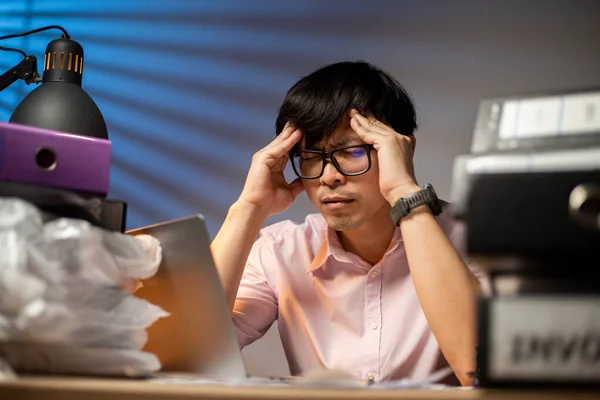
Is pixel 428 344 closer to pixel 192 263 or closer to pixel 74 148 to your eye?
pixel 192 263

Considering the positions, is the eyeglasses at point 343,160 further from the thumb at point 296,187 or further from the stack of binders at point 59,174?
the stack of binders at point 59,174

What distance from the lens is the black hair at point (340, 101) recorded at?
1579 millimetres

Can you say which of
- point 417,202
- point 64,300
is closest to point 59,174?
point 64,300

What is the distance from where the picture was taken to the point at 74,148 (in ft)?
2.71

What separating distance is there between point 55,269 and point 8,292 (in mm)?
52

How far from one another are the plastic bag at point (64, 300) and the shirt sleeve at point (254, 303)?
2.86 feet

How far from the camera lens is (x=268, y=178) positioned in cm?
159

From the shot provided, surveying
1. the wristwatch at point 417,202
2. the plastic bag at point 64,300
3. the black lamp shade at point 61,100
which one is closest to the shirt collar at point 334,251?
the wristwatch at point 417,202

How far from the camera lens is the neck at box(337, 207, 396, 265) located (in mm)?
1668

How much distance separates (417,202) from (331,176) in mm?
330

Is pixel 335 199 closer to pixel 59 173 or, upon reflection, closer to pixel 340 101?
pixel 340 101

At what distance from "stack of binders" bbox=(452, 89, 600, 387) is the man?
705 mm

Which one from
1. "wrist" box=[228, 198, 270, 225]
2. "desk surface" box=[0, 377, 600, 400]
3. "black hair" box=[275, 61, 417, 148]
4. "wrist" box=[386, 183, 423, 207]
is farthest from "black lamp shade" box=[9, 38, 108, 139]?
"desk surface" box=[0, 377, 600, 400]

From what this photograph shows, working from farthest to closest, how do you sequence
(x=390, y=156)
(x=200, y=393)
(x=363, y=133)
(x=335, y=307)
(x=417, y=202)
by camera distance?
1. (x=335, y=307)
2. (x=363, y=133)
3. (x=390, y=156)
4. (x=417, y=202)
5. (x=200, y=393)
